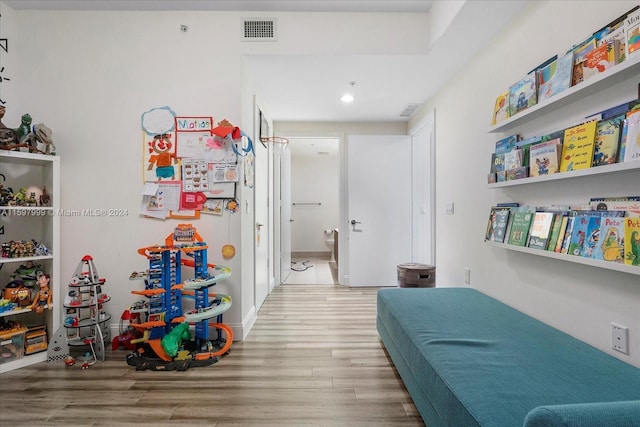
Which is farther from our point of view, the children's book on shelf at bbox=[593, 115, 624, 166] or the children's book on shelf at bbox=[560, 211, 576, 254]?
the children's book on shelf at bbox=[560, 211, 576, 254]

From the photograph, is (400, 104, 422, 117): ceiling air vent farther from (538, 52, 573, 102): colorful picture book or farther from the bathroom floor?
the bathroom floor

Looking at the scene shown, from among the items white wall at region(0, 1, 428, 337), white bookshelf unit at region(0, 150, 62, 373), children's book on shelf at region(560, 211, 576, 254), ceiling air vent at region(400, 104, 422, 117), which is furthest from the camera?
ceiling air vent at region(400, 104, 422, 117)

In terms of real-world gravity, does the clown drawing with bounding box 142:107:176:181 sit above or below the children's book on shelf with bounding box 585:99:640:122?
above

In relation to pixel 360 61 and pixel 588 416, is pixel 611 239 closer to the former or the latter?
pixel 588 416

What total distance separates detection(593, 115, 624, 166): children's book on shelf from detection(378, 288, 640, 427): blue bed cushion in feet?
2.69

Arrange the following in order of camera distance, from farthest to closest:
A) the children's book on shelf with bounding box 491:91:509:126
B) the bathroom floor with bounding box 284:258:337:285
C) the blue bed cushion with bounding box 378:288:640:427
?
the bathroom floor with bounding box 284:258:337:285 < the children's book on shelf with bounding box 491:91:509:126 < the blue bed cushion with bounding box 378:288:640:427

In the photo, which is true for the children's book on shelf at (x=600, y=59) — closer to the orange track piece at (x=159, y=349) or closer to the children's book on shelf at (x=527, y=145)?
the children's book on shelf at (x=527, y=145)

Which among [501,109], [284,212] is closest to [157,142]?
[284,212]

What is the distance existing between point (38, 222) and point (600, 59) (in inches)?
144

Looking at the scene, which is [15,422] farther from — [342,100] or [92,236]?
[342,100]

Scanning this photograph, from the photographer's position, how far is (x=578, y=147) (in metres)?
1.42

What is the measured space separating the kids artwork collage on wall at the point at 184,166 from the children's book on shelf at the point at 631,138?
89.4 inches

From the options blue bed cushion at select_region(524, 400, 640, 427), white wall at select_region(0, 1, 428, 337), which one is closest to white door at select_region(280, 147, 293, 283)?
white wall at select_region(0, 1, 428, 337)

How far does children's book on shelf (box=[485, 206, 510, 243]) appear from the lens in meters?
2.00
